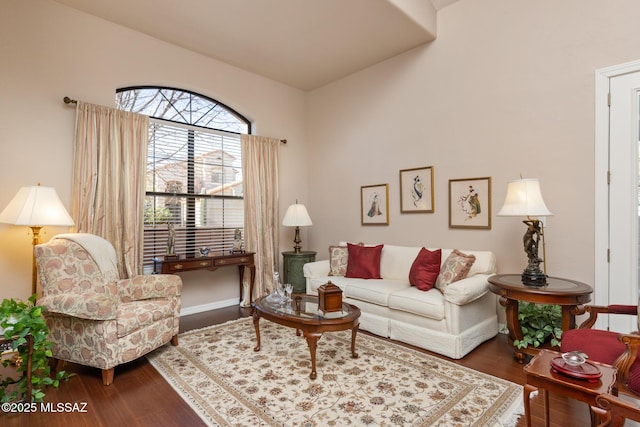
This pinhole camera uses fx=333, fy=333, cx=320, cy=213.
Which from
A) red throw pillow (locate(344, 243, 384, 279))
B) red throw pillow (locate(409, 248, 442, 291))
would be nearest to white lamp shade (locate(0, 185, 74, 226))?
red throw pillow (locate(344, 243, 384, 279))

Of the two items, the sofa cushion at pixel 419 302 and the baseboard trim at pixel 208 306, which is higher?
the sofa cushion at pixel 419 302

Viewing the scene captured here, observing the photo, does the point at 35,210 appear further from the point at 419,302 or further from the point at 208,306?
the point at 419,302

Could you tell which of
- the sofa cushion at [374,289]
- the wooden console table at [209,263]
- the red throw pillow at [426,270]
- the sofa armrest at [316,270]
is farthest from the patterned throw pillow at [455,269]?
the wooden console table at [209,263]

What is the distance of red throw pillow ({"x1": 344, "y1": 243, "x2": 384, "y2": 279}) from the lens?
4059 mm

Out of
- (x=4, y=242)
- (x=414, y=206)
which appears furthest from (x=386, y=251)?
(x=4, y=242)

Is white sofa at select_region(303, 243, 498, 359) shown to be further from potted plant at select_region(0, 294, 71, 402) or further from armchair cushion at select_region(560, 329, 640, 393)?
potted plant at select_region(0, 294, 71, 402)

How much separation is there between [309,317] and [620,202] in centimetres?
283

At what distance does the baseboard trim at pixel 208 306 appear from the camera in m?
4.29

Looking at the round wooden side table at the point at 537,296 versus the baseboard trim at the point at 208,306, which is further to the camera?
the baseboard trim at the point at 208,306

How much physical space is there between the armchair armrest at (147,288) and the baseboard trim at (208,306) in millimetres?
1233

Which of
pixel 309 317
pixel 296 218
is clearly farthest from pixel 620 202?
pixel 296 218

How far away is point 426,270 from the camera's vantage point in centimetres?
346

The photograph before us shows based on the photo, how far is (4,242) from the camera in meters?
3.07

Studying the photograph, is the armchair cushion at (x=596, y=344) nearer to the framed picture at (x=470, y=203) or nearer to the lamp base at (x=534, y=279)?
the lamp base at (x=534, y=279)
